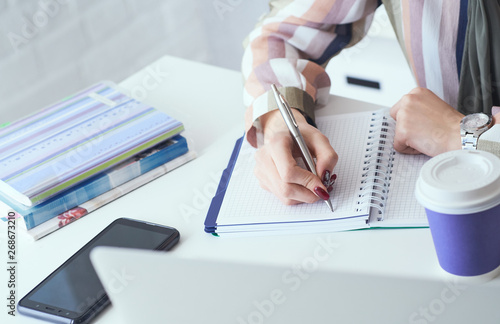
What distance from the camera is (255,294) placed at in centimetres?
44

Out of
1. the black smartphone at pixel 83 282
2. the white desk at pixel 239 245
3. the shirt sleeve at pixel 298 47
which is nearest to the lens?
the white desk at pixel 239 245

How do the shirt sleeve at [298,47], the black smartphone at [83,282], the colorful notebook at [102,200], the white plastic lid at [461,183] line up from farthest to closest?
the shirt sleeve at [298,47] → the colorful notebook at [102,200] → the black smartphone at [83,282] → the white plastic lid at [461,183]

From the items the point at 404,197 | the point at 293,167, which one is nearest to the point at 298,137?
the point at 293,167

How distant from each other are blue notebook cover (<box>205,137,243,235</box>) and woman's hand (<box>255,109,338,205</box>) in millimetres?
60

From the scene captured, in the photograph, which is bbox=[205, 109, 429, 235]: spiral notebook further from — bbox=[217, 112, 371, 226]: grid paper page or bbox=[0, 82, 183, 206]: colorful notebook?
bbox=[0, 82, 183, 206]: colorful notebook

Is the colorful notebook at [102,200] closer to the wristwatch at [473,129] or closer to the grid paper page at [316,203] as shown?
the grid paper page at [316,203]

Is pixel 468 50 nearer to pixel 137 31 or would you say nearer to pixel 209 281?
pixel 209 281

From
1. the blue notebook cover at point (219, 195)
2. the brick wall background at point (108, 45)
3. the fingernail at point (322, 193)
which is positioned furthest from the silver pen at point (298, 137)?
the brick wall background at point (108, 45)

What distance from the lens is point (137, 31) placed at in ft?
7.02

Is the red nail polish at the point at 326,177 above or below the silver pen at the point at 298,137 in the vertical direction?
below

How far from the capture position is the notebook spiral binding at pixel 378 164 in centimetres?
73

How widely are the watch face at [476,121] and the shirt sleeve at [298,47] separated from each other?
0.25 metres

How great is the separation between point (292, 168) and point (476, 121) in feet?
0.79

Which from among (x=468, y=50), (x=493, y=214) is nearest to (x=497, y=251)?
(x=493, y=214)
